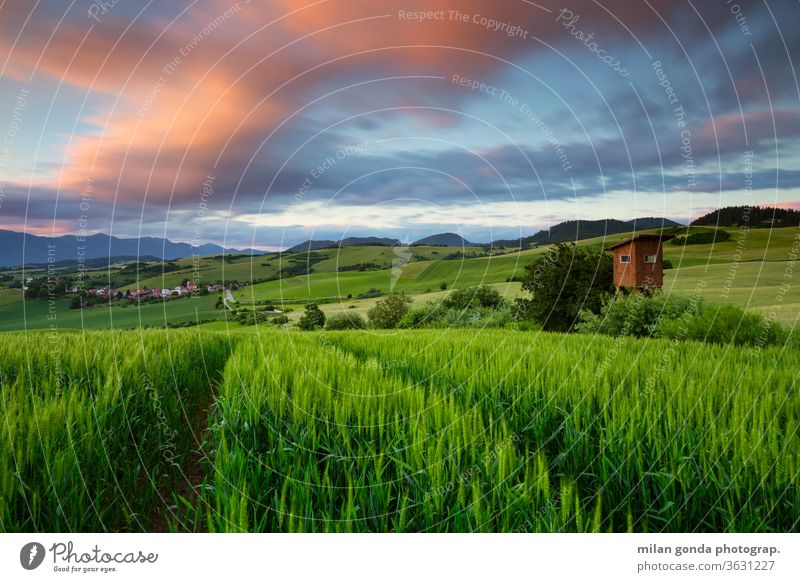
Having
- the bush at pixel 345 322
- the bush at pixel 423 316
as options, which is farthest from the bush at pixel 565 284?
the bush at pixel 345 322

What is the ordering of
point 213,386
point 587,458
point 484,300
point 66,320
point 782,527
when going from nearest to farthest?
point 782,527 → point 587,458 → point 66,320 → point 213,386 → point 484,300

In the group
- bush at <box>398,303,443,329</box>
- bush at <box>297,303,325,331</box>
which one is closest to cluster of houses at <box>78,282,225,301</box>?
bush at <box>297,303,325,331</box>

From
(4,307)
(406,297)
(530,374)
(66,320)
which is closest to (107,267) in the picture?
(66,320)

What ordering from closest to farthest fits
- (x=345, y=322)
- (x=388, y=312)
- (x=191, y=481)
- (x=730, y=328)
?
(x=191, y=481) → (x=730, y=328) → (x=345, y=322) → (x=388, y=312)

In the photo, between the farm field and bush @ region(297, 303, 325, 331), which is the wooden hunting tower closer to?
the farm field

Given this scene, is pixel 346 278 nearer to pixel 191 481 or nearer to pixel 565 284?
pixel 191 481

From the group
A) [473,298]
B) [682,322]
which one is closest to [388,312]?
[473,298]
